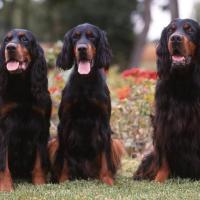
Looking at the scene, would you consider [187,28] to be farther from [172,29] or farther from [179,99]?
[179,99]

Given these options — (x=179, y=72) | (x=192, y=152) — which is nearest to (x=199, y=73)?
(x=179, y=72)

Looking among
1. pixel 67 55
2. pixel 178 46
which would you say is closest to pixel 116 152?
pixel 67 55

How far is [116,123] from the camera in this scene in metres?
9.59

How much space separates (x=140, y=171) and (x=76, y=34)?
6.03ft

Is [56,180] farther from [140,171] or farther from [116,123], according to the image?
[116,123]

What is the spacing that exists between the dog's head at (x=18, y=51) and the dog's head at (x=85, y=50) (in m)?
0.35

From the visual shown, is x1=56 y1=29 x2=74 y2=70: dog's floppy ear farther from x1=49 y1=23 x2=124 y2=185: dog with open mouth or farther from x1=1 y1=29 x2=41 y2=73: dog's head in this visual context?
x1=1 y1=29 x2=41 y2=73: dog's head

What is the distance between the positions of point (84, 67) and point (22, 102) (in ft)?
2.58

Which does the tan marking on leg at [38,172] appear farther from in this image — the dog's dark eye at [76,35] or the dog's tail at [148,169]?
the dog's dark eye at [76,35]

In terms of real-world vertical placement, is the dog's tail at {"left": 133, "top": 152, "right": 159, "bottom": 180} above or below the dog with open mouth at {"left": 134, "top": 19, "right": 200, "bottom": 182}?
below

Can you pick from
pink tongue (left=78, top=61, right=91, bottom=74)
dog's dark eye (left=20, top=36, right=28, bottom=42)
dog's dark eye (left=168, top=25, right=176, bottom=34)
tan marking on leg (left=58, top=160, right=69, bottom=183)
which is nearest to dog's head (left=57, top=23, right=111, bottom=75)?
pink tongue (left=78, top=61, right=91, bottom=74)

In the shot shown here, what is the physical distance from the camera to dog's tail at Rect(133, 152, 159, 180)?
699 centimetres

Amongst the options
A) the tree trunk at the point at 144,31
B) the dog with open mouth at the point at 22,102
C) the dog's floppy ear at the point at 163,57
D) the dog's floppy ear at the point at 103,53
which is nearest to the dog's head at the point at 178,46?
the dog's floppy ear at the point at 163,57

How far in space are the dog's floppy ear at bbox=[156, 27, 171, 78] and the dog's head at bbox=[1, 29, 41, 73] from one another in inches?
53.2
